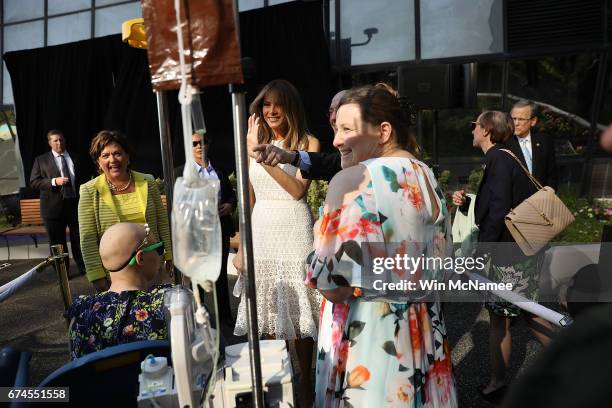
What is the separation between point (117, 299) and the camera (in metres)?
1.80

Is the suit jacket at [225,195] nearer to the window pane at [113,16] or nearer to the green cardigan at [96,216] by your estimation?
the green cardigan at [96,216]

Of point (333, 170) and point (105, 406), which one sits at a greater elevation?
point (333, 170)

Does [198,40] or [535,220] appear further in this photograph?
[535,220]

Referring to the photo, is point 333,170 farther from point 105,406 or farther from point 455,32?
point 455,32

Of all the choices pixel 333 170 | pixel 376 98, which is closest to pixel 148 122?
pixel 333 170

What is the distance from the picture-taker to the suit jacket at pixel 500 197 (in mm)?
2869

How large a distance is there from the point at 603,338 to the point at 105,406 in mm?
1384

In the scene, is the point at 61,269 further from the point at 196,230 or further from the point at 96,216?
the point at 196,230

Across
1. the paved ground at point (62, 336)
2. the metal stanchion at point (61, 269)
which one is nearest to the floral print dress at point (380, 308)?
the paved ground at point (62, 336)

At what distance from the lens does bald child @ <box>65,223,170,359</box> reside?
173 centimetres

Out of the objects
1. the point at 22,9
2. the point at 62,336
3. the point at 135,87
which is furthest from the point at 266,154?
the point at 22,9

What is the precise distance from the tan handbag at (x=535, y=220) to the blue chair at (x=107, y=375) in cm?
213

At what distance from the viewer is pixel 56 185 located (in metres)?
5.80

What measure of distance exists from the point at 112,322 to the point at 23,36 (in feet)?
36.7
